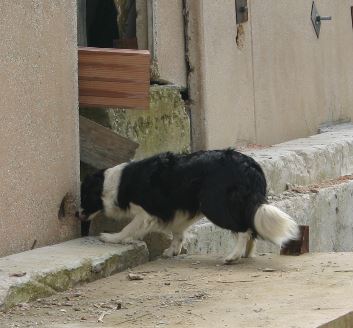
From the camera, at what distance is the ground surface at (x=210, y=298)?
490 cm

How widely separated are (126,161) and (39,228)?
3.57ft

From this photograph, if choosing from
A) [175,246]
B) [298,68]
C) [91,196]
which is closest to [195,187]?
[175,246]

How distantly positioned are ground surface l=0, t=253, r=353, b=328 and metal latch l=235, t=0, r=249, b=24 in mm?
3345

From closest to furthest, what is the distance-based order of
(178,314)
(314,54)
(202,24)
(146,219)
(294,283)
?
(178,314), (294,283), (146,219), (202,24), (314,54)

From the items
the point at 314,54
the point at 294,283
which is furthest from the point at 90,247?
the point at 314,54

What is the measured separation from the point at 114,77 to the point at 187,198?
1.05m

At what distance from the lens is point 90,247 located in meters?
6.37

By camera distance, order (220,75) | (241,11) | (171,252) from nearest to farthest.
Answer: (171,252)
(220,75)
(241,11)

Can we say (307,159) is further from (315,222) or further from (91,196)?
(91,196)

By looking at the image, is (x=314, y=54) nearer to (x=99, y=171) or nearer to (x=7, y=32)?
(x=99, y=171)

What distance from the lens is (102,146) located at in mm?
7203

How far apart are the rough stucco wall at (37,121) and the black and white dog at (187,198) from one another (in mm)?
260

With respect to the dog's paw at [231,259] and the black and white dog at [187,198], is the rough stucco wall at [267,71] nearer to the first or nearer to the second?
the black and white dog at [187,198]

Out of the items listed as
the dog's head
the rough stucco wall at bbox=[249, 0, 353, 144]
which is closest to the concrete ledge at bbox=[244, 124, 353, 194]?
the rough stucco wall at bbox=[249, 0, 353, 144]
